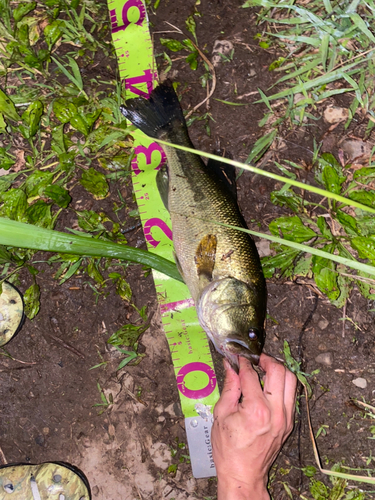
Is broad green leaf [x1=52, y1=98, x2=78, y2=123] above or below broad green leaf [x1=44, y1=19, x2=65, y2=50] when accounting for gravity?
below

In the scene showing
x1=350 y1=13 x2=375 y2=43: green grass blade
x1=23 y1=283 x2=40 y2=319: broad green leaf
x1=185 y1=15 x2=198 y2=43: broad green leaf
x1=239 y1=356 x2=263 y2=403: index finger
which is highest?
x1=185 y1=15 x2=198 y2=43: broad green leaf

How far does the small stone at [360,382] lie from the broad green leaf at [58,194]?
287 cm

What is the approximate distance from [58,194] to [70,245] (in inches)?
22.3

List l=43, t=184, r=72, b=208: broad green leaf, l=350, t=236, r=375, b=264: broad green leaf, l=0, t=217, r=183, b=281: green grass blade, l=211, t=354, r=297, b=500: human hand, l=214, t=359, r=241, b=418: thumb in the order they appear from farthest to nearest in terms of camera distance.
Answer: l=43, t=184, r=72, b=208: broad green leaf
l=350, t=236, r=375, b=264: broad green leaf
l=214, t=359, r=241, b=418: thumb
l=211, t=354, r=297, b=500: human hand
l=0, t=217, r=183, b=281: green grass blade

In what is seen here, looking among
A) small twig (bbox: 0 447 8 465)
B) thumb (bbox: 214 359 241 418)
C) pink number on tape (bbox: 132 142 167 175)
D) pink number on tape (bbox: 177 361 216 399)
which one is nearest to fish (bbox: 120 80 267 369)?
thumb (bbox: 214 359 241 418)

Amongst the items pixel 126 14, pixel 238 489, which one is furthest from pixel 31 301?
pixel 126 14

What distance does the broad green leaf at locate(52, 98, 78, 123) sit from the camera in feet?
10.5

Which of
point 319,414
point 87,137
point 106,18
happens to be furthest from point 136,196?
point 319,414

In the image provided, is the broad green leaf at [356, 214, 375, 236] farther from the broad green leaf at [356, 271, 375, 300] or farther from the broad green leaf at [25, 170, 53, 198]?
the broad green leaf at [25, 170, 53, 198]

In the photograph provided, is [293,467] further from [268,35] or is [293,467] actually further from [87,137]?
[268,35]

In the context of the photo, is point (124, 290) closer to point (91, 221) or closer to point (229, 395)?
point (91, 221)

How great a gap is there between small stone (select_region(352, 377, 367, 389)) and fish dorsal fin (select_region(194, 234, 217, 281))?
1.61 metres

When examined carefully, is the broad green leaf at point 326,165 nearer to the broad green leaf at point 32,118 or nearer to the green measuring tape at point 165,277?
the green measuring tape at point 165,277

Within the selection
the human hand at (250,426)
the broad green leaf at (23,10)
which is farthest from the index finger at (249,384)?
the broad green leaf at (23,10)
